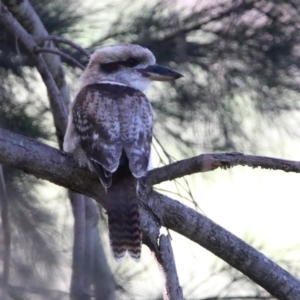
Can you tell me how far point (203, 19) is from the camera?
2713mm

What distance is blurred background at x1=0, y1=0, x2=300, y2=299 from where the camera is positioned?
8.82 ft

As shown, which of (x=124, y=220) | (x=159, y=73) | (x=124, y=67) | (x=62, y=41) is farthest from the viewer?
(x=124, y=67)

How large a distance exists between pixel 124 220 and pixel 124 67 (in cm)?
76

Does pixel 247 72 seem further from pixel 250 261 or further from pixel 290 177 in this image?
pixel 250 261

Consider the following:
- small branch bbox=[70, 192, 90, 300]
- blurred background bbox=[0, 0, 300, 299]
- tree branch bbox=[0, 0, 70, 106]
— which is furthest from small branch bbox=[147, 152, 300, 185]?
tree branch bbox=[0, 0, 70, 106]

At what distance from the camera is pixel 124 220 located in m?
2.14

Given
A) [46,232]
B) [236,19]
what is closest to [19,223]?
[46,232]

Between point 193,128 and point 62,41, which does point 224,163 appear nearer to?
point 193,128

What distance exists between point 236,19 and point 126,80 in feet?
4.83

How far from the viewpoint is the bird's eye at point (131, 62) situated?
2.70m

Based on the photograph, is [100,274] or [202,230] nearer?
[202,230]

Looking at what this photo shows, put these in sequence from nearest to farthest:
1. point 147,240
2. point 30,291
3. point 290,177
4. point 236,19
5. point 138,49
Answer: point 236,19 < point 147,240 < point 30,291 < point 138,49 < point 290,177

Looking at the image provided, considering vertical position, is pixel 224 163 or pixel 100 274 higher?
pixel 100 274

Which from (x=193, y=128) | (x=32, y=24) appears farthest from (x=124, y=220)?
(x=32, y=24)
